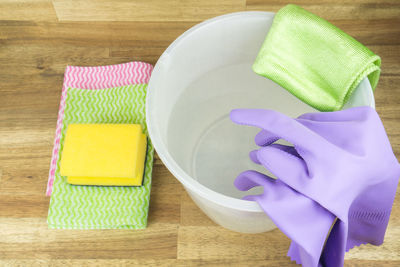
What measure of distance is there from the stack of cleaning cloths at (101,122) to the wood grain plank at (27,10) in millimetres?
149

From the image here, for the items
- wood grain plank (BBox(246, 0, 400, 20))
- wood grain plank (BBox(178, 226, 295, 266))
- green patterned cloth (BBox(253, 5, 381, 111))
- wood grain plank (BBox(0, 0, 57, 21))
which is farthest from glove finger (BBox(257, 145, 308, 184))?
wood grain plank (BBox(0, 0, 57, 21))

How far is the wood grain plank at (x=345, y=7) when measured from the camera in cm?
98

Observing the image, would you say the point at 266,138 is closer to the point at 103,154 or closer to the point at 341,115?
the point at 341,115

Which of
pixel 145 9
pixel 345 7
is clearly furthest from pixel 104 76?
pixel 345 7

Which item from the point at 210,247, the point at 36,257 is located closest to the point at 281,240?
the point at 210,247

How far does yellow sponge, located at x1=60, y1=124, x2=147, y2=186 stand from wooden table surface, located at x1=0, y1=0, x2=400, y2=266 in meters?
0.12

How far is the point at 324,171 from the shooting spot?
59 centimetres

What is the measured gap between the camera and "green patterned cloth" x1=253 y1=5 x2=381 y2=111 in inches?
26.7

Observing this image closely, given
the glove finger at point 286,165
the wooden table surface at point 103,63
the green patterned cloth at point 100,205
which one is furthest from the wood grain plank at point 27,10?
the glove finger at point 286,165

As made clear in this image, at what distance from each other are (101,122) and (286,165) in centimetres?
51

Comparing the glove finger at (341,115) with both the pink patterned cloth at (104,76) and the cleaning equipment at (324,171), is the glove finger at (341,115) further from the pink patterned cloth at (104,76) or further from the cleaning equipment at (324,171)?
the pink patterned cloth at (104,76)

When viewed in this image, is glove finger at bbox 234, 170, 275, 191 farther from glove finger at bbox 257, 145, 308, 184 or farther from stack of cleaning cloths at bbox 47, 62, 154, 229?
stack of cleaning cloths at bbox 47, 62, 154, 229

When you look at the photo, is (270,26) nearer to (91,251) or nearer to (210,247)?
(210,247)

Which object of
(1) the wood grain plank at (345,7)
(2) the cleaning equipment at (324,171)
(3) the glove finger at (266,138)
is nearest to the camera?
(2) the cleaning equipment at (324,171)
